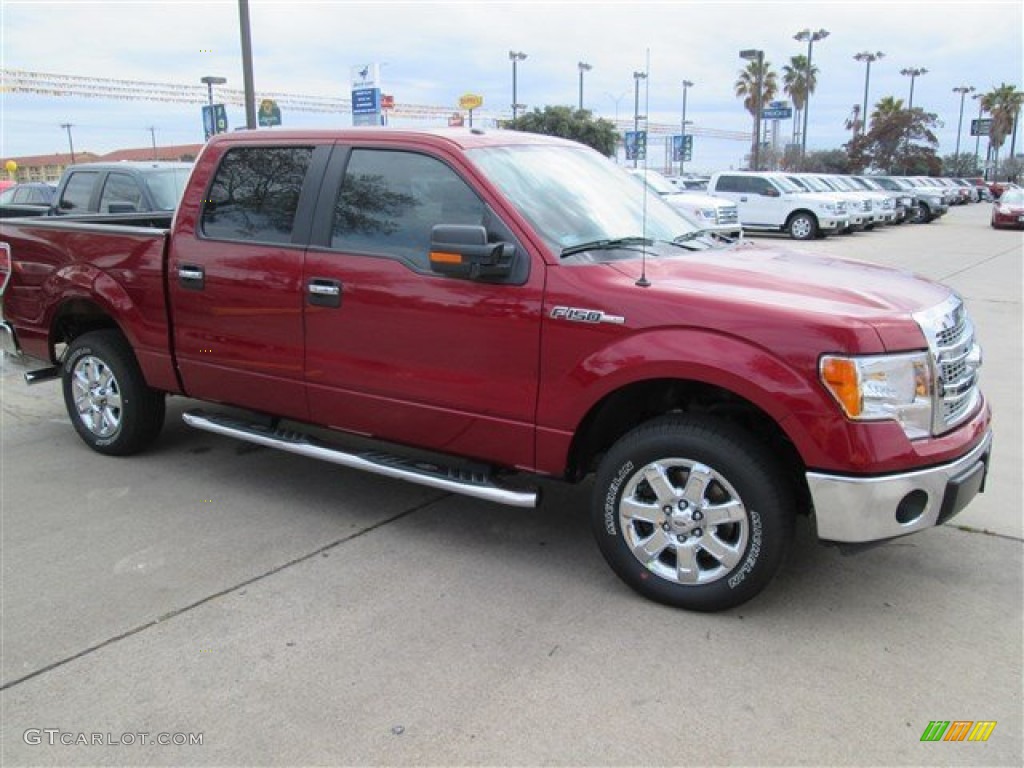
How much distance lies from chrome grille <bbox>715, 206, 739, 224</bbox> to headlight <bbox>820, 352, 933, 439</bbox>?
16.6 m

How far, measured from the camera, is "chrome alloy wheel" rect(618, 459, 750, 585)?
3418 mm

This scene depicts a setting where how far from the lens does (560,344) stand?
365 centimetres

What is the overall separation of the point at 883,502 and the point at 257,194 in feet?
11.4

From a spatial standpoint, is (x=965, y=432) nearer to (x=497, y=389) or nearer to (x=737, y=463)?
(x=737, y=463)

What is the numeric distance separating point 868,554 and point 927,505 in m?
0.95

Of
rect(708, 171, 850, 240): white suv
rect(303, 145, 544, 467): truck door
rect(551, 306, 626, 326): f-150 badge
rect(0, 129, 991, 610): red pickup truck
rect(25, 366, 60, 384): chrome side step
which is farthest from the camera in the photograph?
rect(708, 171, 850, 240): white suv

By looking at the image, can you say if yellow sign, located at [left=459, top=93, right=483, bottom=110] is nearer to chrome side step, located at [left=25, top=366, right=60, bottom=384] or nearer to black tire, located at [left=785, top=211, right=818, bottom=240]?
black tire, located at [left=785, top=211, right=818, bottom=240]

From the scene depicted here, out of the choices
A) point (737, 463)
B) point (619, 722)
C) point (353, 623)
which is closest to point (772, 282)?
point (737, 463)

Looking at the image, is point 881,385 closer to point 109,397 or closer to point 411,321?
point 411,321

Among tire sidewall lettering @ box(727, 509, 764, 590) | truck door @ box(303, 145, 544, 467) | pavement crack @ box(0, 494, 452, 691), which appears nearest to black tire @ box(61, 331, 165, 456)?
truck door @ box(303, 145, 544, 467)

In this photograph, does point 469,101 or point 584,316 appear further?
point 469,101

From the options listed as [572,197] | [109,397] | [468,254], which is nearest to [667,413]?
[468,254]

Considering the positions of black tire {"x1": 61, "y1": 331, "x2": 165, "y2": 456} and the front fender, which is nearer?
the front fender

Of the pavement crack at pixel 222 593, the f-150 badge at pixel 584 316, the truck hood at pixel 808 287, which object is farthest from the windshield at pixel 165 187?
the truck hood at pixel 808 287
